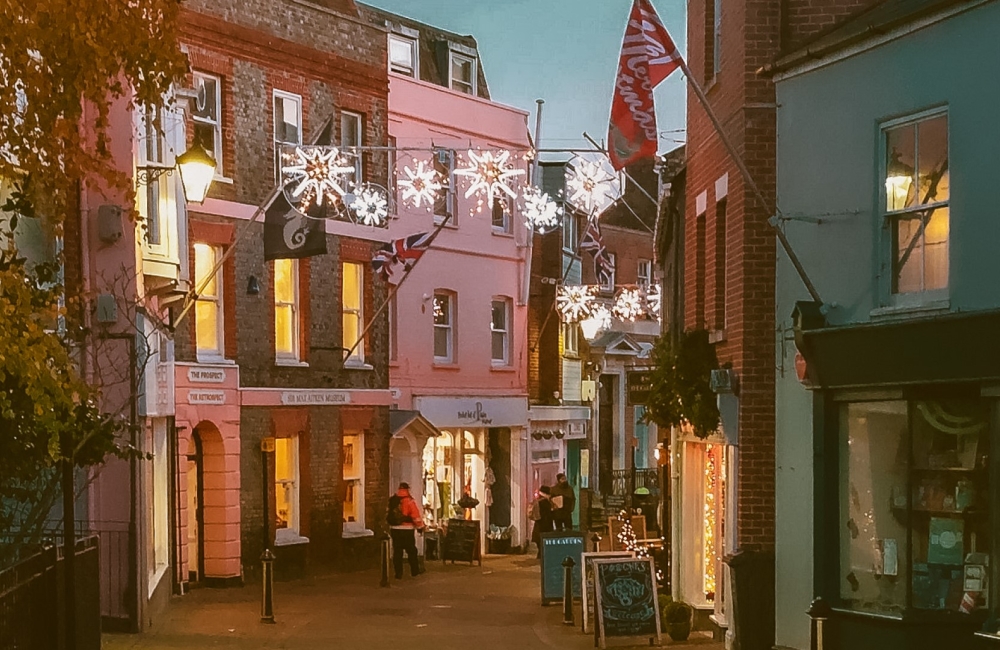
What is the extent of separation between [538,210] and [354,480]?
693 centimetres

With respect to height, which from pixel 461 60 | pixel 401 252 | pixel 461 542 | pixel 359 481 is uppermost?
pixel 461 60

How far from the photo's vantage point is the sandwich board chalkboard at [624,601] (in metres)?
17.4

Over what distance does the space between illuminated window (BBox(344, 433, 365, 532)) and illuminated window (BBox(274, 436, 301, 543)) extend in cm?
193

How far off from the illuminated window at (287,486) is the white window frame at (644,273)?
2286 cm

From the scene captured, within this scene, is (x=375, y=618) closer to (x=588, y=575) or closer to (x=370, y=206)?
(x=588, y=575)

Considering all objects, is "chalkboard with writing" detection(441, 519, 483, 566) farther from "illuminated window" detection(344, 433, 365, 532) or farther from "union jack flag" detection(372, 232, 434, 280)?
"union jack flag" detection(372, 232, 434, 280)

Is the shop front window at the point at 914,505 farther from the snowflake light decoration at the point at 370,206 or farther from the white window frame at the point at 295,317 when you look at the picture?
→ the snowflake light decoration at the point at 370,206

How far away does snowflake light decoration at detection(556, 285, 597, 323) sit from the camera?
3759 cm

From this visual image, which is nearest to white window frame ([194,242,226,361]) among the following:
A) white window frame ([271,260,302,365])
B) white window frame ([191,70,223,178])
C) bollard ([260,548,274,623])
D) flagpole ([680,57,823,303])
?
white window frame ([191,70,223,178])

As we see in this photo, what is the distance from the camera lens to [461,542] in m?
31.7

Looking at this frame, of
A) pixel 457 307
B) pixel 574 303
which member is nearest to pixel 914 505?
pixel 457 307

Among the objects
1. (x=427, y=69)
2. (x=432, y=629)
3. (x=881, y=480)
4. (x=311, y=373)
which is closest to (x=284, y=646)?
(x=432, y=629)

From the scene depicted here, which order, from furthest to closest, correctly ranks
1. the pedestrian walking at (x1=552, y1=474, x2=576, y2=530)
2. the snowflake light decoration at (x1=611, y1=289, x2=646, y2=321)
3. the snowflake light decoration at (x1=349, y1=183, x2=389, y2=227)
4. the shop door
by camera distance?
the shop door < the snowflake light decoration at (x1=611, y1=289, x2=646, y2=321) < the pedestrian walking at (x1=552, y1=474, x2=576, y2=530) < the snowflake light decoration at (x1=349, y1=183, x2=389, y2=227)

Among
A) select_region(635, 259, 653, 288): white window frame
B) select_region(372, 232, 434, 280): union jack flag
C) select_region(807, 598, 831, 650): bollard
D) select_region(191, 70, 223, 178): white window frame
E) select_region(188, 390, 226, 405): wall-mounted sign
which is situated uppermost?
select_region(191, 70, 223, 178): white window frame
